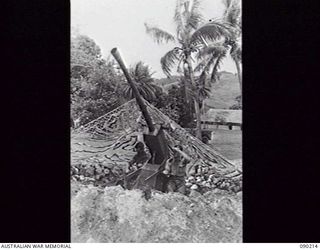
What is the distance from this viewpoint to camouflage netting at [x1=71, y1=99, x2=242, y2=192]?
2873 mm

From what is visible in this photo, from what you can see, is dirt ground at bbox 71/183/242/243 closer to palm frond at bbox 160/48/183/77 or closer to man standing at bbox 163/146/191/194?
man standing at bbox 163/146/191/194

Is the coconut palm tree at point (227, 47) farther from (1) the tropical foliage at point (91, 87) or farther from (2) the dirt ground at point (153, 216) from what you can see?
(2) the dirt ground at point (153, 216)

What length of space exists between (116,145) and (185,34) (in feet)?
3.15

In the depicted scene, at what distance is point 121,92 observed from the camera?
9.50 ft

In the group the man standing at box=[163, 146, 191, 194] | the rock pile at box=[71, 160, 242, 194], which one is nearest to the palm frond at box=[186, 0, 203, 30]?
the man standing at box=[163, 146, 191, 194]

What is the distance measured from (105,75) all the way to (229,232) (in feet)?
4.77

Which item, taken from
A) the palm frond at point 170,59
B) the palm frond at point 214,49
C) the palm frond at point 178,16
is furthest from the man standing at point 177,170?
the palm frond at point 178,16

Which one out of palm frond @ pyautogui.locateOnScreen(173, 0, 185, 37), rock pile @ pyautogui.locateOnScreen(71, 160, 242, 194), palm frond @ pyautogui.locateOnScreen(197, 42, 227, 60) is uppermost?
palm frond @ pyautogui.locateOnScreen(173, 0, 185, 37)

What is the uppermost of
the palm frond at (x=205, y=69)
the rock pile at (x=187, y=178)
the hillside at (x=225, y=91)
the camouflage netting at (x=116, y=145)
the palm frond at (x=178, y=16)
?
the palm frond at (x=178, y=16)

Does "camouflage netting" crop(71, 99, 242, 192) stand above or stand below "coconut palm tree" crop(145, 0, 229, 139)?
below

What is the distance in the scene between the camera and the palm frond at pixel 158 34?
111 inches

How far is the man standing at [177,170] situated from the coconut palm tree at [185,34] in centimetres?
60
